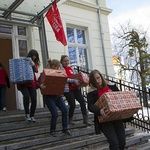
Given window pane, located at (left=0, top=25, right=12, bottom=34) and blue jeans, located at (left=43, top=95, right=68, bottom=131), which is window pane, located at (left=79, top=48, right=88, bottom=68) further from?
blue jeans, located at (left=43, top=95, right=68, bottom=131)

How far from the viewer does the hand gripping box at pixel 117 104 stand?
3.28 meters

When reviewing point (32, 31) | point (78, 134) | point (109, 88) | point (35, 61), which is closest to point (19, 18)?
point (32, 31)

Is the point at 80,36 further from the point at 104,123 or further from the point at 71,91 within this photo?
the point at 104,123

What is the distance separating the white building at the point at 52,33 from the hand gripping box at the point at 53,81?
302cm

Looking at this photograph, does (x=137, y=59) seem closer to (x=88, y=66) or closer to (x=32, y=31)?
(x=88, y=66)

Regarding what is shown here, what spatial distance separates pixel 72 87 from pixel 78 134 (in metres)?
1.05

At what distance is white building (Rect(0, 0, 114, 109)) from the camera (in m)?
7.67

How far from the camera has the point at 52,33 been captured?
895 cm

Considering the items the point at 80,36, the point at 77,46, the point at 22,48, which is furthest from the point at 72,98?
the point at 80,36

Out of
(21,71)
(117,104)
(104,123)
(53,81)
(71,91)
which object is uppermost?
(21,71)

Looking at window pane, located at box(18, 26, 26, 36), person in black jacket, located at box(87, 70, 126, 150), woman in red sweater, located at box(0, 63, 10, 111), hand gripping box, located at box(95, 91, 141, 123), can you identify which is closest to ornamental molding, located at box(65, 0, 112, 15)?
window pane, located at box(18, 26, 26, 36)

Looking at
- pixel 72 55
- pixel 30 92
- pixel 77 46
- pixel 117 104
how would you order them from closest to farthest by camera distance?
pixel 117 104 < pixel 30 92 < pixel 72 55 < pixel 77 46

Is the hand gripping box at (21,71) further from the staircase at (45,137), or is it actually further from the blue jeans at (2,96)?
the blue jeans at (2,96)

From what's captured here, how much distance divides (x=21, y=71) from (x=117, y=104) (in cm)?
260
